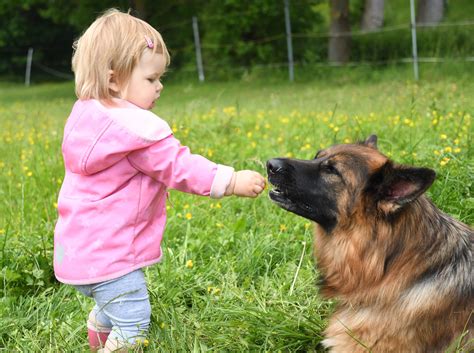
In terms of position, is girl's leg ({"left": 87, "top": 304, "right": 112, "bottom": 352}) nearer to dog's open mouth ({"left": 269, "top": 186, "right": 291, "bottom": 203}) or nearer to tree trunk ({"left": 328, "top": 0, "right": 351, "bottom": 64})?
dog's open mouth ({"left": 269, "top": 186, "right": 291, "bottom": 203})

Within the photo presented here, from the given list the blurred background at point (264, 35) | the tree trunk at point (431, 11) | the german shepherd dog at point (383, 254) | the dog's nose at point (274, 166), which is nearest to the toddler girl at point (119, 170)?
the dog's nose at point (274, 166)

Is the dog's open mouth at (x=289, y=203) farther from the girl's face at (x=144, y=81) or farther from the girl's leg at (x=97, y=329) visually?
the girl's leg at (x=97, y=329)

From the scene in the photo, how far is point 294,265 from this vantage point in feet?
12.4

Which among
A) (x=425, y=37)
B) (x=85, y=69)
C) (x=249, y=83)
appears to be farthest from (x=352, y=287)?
(x=249, y=83)

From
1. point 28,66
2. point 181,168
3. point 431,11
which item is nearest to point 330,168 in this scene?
point 181,168

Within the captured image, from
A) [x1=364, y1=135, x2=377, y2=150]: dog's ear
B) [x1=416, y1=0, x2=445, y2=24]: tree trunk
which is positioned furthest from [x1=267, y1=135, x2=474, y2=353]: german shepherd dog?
[x1=416, y1=0, x2=445, y2=24]: tree trunk

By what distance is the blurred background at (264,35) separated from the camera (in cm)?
1627

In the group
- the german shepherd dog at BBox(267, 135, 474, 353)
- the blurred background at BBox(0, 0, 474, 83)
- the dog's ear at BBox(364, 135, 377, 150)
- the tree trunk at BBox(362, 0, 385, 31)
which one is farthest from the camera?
the tree trunk at BBox(362, 0, 385, 31)

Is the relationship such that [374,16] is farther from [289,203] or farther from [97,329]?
[97,329]

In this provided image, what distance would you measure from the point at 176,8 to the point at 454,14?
1151cm

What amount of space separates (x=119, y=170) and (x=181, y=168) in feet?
1.02

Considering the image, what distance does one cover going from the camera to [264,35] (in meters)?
21.4

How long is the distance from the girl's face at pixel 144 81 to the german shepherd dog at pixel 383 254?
28.1 inches

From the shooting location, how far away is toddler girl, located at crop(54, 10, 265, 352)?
104 inches
